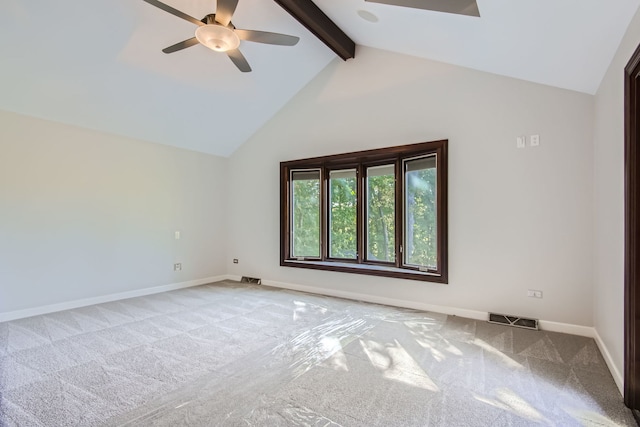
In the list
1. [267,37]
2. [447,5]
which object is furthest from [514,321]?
[267,37]

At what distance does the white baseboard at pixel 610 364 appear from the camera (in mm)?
2115

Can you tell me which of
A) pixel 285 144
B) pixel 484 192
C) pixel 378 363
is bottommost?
pixel 378 363

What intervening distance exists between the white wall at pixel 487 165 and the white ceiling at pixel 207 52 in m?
0.26

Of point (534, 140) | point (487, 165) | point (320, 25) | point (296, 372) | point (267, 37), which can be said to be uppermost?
point (320, 25)

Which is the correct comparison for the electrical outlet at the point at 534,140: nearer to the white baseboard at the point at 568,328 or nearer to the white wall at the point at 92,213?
the white baseboard at the point at 568,328

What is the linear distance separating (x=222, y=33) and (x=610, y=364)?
13.4ft

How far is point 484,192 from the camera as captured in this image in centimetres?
353

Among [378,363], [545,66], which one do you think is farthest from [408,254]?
[545,66]

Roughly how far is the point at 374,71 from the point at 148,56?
2819 mm

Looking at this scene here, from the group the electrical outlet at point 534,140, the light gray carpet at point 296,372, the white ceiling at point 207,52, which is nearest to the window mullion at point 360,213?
the light gray carpet at point 296,372

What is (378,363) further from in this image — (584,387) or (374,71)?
(374,71)

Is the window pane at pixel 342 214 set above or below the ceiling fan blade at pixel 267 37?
below

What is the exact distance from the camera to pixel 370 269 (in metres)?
4.30

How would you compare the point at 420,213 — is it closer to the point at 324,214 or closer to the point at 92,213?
the point at 324,214
